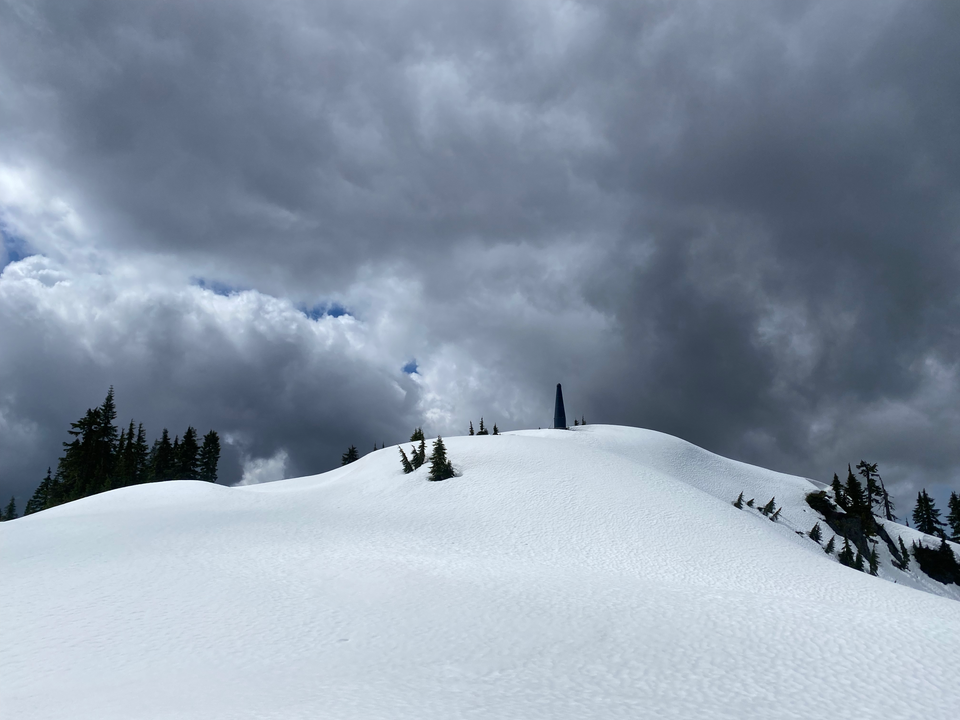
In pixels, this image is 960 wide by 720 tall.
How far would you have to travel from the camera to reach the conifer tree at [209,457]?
7388cm

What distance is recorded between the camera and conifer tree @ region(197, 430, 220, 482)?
242 ft

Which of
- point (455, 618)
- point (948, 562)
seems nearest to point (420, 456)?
point (455, 618)

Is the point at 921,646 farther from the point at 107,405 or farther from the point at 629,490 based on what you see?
the point at 107,405

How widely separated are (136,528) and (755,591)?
85.9 feet

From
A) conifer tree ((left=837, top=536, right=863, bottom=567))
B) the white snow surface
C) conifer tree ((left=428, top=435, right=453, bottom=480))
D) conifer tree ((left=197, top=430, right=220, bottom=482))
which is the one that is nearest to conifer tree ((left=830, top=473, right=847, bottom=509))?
conifer tree ((left=837, top=536, right=863, bottom=567))

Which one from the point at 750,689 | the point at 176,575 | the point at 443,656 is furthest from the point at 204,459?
the point at 750,689

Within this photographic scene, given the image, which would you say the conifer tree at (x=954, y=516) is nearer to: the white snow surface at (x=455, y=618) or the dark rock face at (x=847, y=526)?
the dark rock face at (x=847, y=526)

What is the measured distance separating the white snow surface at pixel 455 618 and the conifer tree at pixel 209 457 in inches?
1907

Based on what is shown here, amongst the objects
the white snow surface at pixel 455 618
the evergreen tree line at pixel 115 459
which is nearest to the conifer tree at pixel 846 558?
the white snow surface at pixel 455 618

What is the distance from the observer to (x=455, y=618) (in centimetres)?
1423

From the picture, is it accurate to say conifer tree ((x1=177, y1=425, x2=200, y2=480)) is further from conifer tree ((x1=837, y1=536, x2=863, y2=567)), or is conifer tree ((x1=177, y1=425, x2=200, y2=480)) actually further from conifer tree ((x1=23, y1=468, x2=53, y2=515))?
conifer tree ((x1=837, y1=536, x2=863, y2=567))

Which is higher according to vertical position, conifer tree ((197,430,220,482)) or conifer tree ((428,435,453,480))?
conifer tree ((197,430,220,482))

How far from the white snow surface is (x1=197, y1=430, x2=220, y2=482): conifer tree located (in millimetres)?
48444

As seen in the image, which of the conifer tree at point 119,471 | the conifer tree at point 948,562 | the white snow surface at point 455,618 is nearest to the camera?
the white snow surface at point 455,618
